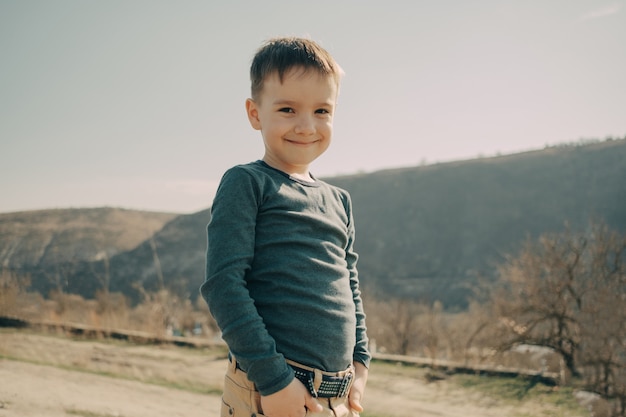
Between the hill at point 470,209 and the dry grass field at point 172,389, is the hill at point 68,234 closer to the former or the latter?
the dry grass field at point 172,389

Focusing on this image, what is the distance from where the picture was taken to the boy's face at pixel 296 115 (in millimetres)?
1650

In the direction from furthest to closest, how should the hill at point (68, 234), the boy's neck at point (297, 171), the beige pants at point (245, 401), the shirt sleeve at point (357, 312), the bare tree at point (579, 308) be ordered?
1. the hill at point (68, 234)
2. the bare tree at point (579, 308)
3. the shirt sleeve at point (357, 312)
4. the boy's neck at point (297, 171)
5. the beige pants at point (245, 401)

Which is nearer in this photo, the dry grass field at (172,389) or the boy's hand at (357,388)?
the boy's hand at (357,388)

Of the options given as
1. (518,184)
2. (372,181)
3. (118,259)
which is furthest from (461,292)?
(118,259)

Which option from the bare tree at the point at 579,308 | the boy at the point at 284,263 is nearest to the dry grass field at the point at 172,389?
the bare tree at the point at 579,308

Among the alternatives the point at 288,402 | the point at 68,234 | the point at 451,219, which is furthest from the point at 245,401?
the point at 451,219

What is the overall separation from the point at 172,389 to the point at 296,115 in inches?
173

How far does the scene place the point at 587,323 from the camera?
17.8 feet

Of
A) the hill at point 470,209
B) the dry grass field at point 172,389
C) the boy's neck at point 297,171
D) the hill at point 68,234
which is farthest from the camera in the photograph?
the hill at point 470,209

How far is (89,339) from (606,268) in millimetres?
7687

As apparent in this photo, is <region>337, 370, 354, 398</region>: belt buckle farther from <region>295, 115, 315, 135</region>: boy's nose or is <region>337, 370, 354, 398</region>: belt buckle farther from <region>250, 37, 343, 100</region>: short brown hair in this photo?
<region>250, 37, 343, 100</region>: short brown hair

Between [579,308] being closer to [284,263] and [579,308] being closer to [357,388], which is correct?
[357,388]

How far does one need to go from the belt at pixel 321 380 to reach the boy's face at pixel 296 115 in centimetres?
69

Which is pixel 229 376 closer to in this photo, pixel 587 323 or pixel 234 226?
pixel 234 226
